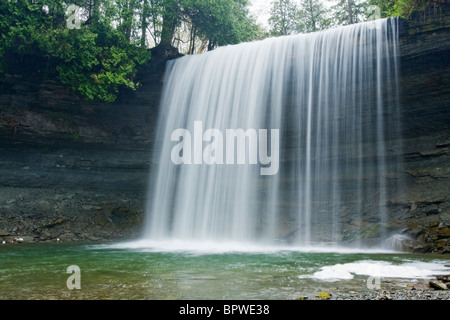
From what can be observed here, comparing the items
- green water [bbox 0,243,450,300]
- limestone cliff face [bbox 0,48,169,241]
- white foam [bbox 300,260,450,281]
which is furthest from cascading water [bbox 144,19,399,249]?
white foam [bbox 300,260,450,281]

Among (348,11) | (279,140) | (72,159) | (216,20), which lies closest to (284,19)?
(348,11)

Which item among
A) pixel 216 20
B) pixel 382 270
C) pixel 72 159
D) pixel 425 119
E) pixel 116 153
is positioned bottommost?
pixel 382 270

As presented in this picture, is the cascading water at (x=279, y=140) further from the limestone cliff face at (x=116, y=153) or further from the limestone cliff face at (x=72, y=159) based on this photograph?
Answer: the limestone cliff face at (x=72, y=159)

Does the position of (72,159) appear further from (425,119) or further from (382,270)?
(425,119)

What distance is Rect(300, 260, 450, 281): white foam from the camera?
673 cm

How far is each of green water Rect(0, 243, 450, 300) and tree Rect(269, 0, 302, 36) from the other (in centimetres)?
2391

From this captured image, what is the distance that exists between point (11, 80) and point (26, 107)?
1.26m

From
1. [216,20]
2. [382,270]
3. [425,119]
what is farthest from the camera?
[216,20]

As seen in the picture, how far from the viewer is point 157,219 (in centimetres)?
1669

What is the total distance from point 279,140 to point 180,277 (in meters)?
9.35

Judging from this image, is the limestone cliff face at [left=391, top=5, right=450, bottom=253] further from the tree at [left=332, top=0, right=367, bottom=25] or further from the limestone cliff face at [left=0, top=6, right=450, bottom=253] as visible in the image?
the tree at [left=332, top=0, right=367, bottom=25]

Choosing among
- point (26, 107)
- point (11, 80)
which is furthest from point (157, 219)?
point (11, 80)

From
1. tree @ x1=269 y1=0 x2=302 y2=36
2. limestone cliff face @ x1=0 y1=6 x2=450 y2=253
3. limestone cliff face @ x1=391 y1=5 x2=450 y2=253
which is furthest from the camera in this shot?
tree @ x1=269 y1=0 x2=302 y2=36

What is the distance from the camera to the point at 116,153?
17.3 m
